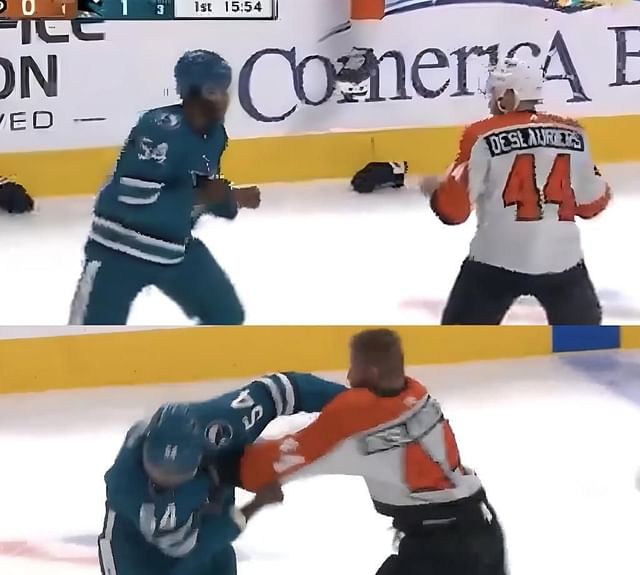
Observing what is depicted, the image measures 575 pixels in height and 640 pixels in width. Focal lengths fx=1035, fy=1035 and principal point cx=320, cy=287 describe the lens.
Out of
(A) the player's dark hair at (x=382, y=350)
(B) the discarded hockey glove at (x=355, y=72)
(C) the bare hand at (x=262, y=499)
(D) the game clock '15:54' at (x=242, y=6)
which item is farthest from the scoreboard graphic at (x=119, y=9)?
(C) the bare hand at (x=262, y=499)

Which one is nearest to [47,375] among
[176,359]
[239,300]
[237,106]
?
[176,359]

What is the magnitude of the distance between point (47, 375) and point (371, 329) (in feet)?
1.26

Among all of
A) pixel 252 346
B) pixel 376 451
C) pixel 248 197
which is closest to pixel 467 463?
pixel 376 451

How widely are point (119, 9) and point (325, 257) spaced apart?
0.29 m

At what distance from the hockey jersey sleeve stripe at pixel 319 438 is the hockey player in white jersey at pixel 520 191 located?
0.14 metres

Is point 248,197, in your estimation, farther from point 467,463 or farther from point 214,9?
point 467,463

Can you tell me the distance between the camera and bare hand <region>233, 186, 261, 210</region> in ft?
3.07

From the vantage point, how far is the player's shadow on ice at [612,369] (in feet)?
3.55

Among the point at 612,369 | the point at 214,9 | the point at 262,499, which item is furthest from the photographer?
the point at 612,369

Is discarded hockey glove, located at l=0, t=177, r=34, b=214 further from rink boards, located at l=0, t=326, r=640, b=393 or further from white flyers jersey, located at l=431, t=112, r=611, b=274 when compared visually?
white flyers jersey, located at l=431, t=112, r=611, b=274

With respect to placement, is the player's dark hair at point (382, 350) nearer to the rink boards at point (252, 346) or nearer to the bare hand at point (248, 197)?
the rink boards at point (252, 346)

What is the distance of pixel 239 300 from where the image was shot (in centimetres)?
98

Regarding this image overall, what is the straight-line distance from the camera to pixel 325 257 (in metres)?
0.98

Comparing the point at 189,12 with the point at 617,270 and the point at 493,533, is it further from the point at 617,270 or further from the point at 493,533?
the point at 493,533
